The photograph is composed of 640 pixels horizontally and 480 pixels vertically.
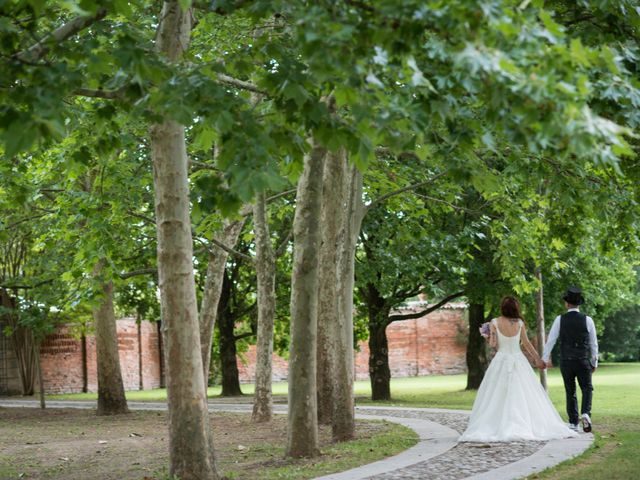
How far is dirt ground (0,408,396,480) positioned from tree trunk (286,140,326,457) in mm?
411

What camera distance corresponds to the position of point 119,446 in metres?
15.4

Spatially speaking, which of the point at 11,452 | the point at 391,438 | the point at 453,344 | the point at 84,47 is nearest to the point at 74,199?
the point at 11,452

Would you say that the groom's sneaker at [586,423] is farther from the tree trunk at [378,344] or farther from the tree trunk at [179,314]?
the tree trunk at [378,344]

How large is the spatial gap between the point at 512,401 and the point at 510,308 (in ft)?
4.06

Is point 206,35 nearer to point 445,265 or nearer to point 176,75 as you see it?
point 176,75

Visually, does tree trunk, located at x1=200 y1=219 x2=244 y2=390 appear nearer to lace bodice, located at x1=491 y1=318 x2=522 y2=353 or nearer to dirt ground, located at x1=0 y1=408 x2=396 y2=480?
dirt ground, located at x1=0 y1=408 x2=396 y2=480

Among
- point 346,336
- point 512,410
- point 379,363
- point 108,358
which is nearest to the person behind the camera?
point 512,410

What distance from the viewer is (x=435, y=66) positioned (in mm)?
6887

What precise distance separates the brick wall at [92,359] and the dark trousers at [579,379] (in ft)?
99.2

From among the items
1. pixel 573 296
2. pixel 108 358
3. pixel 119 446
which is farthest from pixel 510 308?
pixel 108 358

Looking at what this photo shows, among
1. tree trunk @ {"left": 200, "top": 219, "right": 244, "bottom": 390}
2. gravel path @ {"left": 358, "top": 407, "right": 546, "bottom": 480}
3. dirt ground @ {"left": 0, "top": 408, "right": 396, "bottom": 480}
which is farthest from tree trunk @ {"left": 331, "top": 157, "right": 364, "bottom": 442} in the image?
tree trunk @ {"left": 200, "top": 219, "right": 244, "bottom": 390}

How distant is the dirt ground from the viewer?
12.2 metres

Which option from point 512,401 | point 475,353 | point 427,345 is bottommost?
point 512,401

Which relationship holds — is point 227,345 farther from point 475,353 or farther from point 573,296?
point 573,296
